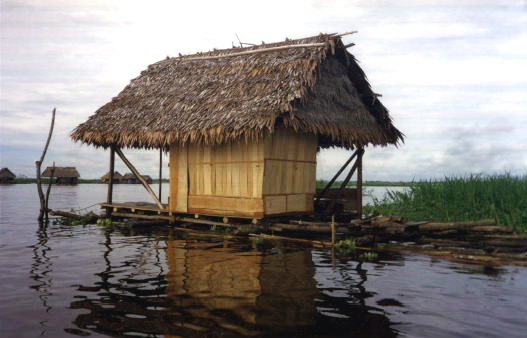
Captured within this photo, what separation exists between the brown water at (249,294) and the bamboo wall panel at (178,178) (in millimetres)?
2720

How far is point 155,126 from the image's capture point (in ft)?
37.6

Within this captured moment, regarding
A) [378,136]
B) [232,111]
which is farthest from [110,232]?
[378,136]

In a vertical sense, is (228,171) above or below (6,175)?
below

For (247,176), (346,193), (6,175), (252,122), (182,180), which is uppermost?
(252,122)

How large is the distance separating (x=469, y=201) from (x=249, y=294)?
8.21 meters

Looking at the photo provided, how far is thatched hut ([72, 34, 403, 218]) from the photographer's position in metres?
10.1

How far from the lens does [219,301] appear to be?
18.0 feet

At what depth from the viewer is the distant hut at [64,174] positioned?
49.5 meters

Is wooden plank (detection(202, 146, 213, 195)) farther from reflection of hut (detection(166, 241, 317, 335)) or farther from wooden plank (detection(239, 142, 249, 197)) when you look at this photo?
reflection of hut (detection(166, 241, 317, 335))

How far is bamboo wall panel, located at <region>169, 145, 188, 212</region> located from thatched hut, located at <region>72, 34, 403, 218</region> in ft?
0.09

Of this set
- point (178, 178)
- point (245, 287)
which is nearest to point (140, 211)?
point (178, 178)

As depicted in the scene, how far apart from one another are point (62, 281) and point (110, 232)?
5.87 m

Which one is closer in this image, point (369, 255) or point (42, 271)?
point (42, 271)

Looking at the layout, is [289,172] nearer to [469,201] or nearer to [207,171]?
[207,171]
